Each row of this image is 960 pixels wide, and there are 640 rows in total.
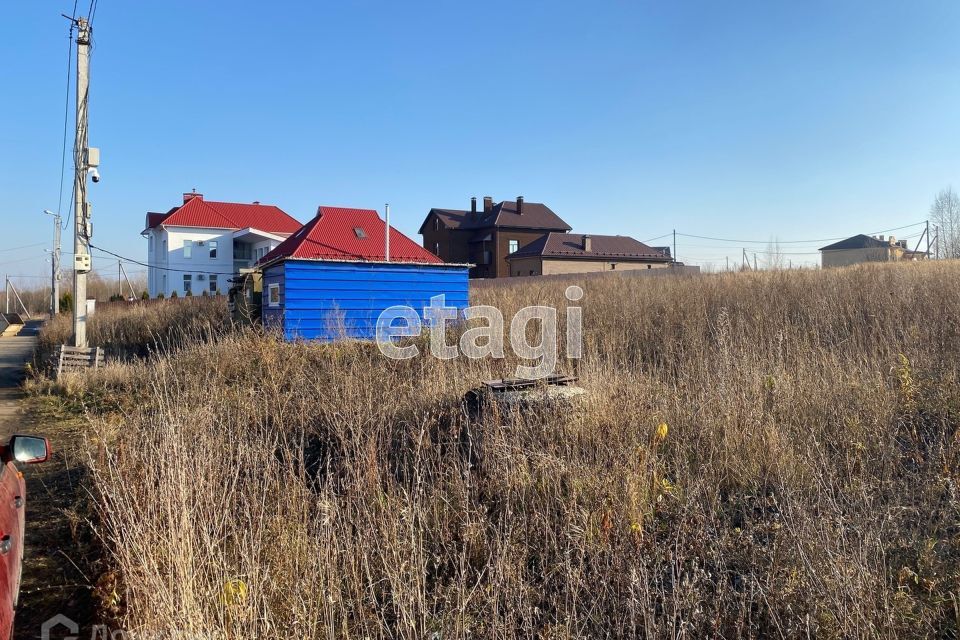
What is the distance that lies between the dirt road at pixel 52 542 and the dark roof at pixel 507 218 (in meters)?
40.9

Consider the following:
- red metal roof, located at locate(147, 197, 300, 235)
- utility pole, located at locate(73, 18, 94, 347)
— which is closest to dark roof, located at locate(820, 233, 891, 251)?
red metal roof, located at locate(147, 197, 300, 235)

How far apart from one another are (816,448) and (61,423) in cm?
844

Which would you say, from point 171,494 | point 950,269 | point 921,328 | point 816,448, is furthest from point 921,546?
point 950,269

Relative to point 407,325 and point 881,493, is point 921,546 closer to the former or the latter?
point 881,493

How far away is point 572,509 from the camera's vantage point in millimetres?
3502

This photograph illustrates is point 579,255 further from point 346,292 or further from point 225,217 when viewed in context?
point 346,292

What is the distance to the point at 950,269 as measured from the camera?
10992mm

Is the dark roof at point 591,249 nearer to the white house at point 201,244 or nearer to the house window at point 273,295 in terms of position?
the white house at point 201,244

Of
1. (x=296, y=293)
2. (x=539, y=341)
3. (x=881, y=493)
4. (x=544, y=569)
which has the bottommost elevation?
(x=544, y=569)

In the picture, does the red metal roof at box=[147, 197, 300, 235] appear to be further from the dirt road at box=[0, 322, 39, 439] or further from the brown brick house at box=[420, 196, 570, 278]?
the dirt road at box=[0, 322, 39, 439]

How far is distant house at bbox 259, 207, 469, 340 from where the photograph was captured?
474 inches

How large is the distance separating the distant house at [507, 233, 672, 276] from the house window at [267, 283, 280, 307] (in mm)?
30279

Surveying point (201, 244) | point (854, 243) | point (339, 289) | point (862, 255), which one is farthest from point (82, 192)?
point (854, 243)

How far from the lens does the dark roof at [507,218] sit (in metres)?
47.2
